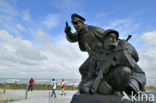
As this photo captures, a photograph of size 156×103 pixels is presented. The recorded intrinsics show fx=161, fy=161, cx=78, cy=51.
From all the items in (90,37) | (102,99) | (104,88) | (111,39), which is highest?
(90,37)

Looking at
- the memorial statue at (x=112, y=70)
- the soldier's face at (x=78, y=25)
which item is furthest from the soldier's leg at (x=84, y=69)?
the soldier's face at (x=78, y=25)

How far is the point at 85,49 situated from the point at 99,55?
1.05 metres

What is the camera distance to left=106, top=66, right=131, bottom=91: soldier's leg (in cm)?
248

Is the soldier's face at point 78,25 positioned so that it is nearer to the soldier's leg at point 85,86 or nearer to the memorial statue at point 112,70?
the memorial statue at point 112,70

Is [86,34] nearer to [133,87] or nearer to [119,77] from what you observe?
[119,77]

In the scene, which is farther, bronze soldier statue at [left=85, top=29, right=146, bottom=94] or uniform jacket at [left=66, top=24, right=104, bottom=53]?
uniform jacket at [left=66, top=24, right=104, bottom=53]

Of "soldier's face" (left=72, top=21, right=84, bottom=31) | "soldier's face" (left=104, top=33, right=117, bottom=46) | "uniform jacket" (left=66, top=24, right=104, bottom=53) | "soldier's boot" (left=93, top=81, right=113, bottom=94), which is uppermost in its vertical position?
"soldier's face" (left=72, top=21, right=84, bottom=31)

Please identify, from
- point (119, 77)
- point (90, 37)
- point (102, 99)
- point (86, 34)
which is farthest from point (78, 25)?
point (102, 99)

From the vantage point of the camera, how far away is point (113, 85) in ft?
8.61

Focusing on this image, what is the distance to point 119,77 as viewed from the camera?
2518 millimetres

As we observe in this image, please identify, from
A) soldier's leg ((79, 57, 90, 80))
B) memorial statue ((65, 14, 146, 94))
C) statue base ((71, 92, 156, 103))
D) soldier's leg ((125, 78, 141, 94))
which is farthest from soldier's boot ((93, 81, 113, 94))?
soldier's leg ((79, 57, 90, 80))

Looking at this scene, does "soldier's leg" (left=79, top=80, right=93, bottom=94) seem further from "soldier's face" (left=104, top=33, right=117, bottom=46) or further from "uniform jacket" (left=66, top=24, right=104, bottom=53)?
"uniform jacket" (left=66, top=24, right=104, bottom=53)

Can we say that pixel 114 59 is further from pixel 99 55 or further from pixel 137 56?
pixel 137 56

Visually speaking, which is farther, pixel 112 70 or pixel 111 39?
pixel 111 39
